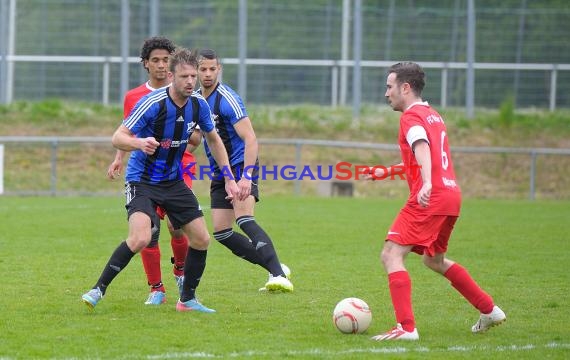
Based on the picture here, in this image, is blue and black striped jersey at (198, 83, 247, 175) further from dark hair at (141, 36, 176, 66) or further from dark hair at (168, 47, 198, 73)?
dark hair at (168, 47, 198, 73)

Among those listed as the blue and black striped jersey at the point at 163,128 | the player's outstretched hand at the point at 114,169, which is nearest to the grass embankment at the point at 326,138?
the player's outstretched hand at the point at 114,169

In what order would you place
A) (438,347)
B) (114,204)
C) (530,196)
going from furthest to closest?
(530,196) → (114,204) → (438,347)

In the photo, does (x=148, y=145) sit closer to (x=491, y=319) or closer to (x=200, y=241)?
(x=200, y=241)

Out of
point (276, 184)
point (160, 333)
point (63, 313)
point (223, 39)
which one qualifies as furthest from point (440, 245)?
point (223, 39)

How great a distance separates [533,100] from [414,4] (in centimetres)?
373

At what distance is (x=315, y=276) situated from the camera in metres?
9.45

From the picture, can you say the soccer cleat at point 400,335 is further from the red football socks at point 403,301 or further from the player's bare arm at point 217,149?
the player's bare arm at point 217,149

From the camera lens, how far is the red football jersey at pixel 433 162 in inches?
247

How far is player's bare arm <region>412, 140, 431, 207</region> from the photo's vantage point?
5984 millimetres

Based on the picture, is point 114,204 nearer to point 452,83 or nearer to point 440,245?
point 452,83

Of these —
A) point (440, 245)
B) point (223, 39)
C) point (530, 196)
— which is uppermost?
point (223, 39)

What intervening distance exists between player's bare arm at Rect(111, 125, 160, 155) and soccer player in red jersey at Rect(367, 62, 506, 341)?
1.65 metres

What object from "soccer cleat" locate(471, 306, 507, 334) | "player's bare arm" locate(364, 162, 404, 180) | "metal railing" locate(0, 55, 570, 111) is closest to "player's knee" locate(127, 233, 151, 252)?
"player's bare arm" locate(364, 162, 404, 180)

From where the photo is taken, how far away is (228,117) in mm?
8328
